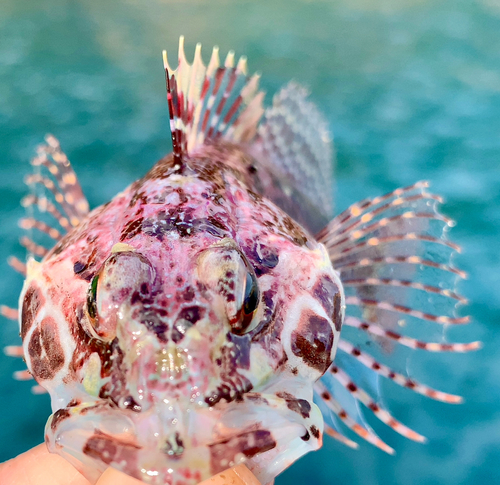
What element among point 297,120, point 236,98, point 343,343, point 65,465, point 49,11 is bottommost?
point 65,465

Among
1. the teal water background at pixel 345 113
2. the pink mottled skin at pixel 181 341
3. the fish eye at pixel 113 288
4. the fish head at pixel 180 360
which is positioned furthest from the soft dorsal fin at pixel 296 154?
the teal water background at pixel 345 113

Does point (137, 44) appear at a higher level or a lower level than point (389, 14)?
lower

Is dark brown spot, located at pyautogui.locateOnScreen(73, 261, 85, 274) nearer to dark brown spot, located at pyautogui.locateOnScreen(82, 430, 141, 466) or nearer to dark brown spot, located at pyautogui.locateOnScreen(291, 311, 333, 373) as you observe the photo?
dark brown spot, located at pyautogui.locateOnScreen(82, 430, 141, 466)

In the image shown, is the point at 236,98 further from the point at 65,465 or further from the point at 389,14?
the point at 389,14

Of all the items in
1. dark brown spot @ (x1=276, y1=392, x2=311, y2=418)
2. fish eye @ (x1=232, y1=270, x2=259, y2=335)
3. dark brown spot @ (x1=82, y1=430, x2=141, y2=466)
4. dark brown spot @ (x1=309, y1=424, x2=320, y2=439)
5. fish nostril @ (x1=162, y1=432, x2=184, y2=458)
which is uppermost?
fish eye @ (x1=232, y1=270, x2=259, y2=335)

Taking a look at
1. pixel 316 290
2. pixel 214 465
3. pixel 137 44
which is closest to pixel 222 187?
pixel 316 290

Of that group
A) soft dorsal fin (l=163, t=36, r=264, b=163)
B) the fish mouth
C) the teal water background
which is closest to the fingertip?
the fish mouth

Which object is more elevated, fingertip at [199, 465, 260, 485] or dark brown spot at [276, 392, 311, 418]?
dark brown spot at [276, 392, 311, 418]

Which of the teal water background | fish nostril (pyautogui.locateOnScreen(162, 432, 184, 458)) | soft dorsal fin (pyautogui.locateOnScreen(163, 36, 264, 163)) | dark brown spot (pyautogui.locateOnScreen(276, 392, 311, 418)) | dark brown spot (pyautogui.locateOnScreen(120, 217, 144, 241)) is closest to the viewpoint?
fish nostril (pyautogui.locateOnScreen(162, 432, 184, 458))
